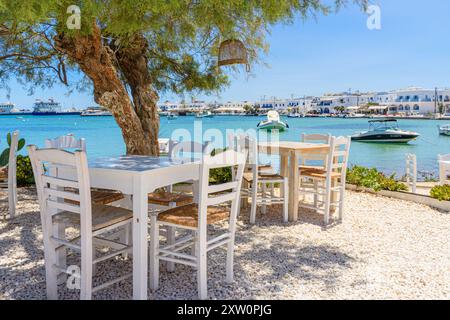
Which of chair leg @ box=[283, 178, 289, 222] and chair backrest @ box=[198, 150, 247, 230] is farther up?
chair backrest @ box=[198, 150, 247, 230]

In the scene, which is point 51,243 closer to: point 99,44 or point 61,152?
point 61,152

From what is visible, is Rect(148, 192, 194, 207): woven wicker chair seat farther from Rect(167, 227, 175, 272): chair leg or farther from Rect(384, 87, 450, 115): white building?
Rect(384, 87, 450, 115): white building

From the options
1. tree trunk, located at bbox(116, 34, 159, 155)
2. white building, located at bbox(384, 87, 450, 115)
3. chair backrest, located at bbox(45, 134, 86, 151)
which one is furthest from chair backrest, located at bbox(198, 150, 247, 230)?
white building, located at bbox(384, 87, 450, 115)

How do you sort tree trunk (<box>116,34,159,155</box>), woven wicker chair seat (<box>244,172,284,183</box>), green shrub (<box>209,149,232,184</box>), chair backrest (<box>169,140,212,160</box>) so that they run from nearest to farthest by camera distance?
chair backrest (<box>169,140,212,160</box>), woven wicker chair seat (<box>244,172,284,183</box>), tree trunk (<box>116,34,159,155</box>), green shrub (<box>209,149,232,184</box>)

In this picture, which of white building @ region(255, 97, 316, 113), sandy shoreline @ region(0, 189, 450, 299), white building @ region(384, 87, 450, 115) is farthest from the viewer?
white building @ region(255, 97, 316, 113)

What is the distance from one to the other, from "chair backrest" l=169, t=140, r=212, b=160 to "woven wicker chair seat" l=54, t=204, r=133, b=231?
2.96 ft

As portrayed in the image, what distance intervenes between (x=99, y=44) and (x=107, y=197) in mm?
2178

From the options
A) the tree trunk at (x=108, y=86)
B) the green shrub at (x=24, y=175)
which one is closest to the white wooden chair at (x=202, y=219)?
the tree trunk at (x=108, y=86)

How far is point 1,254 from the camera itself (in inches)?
135

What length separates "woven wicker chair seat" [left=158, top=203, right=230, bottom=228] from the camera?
8.48ft

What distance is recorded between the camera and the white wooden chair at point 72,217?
2.26 metres

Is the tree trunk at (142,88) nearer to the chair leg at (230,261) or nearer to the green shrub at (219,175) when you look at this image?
the green shrub at (219,175)

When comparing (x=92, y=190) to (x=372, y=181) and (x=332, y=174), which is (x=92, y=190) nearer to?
(x=332, y=174)

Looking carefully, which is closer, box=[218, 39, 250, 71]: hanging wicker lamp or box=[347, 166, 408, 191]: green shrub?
box=[218, 39, 250, 71]: hanging wicker lamp
